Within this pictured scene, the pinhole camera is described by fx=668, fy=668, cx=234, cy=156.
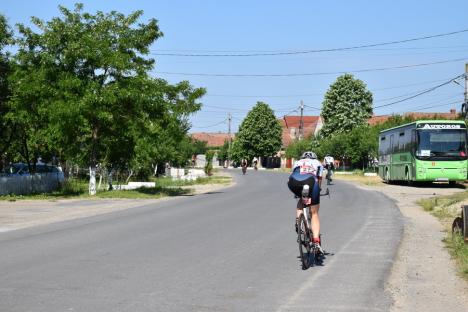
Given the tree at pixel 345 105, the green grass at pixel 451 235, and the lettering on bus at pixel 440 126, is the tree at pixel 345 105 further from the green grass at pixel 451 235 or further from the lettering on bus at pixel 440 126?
the green grass at pixel 451 235

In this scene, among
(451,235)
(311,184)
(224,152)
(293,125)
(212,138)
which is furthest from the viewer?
(212,138)

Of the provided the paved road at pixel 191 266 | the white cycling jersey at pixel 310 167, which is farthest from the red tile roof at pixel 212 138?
the white cycling jersey at pixel 310 167

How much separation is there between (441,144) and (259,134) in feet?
238

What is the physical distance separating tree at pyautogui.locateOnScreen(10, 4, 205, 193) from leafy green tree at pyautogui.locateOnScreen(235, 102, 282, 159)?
77.3 m

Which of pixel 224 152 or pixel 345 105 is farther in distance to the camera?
pixel 224 152

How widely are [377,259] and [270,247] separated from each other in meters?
2.06

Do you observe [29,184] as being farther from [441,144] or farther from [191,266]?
[191,266]

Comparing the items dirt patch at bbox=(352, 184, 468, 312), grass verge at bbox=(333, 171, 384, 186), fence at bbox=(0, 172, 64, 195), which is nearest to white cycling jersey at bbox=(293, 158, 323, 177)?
dirt patch at bbox=(352, 184, 468, 312)

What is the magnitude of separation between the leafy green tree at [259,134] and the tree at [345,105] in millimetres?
19983

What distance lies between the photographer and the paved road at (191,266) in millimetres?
7164

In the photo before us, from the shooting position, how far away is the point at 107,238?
13.1m

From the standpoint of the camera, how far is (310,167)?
984cm

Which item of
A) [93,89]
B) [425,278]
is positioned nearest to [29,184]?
[93,89]

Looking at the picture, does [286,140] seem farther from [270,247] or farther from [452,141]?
[270,247]
